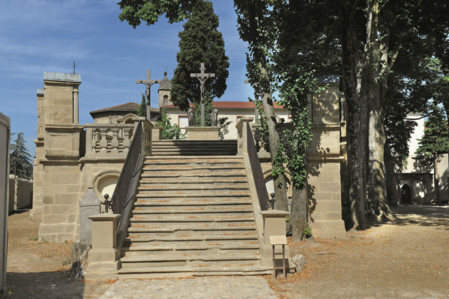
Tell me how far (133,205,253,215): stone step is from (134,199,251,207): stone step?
0.10 m

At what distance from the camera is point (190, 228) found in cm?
1022

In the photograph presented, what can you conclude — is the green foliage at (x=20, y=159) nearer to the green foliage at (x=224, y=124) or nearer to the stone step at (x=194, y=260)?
the green foliage at (x=224, y=124)

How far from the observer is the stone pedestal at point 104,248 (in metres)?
8.73

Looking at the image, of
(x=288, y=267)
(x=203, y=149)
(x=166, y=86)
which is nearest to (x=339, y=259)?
(x=288, y=267)

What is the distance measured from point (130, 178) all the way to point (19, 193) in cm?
2178

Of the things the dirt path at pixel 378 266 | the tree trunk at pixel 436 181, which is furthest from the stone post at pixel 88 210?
the tree trunk at pixel 436 181

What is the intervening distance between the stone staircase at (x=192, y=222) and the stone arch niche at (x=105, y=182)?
4.25 feet

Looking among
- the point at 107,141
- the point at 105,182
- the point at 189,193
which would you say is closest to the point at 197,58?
the point at 107,141

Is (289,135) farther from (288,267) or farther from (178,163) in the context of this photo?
(288,267)

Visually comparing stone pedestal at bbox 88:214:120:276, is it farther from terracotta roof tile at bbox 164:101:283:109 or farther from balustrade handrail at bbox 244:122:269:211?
terracotta roof tile at bbox 164:101:283:109

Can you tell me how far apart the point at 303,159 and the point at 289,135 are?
2.57 feet

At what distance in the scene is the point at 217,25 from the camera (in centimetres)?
3719

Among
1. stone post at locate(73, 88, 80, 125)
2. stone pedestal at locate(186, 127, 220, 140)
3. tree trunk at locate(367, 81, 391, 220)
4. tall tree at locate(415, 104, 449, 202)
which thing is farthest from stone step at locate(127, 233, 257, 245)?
tall tree at locate(415, 104, 449, 202)

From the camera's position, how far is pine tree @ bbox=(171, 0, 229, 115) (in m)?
35.3
